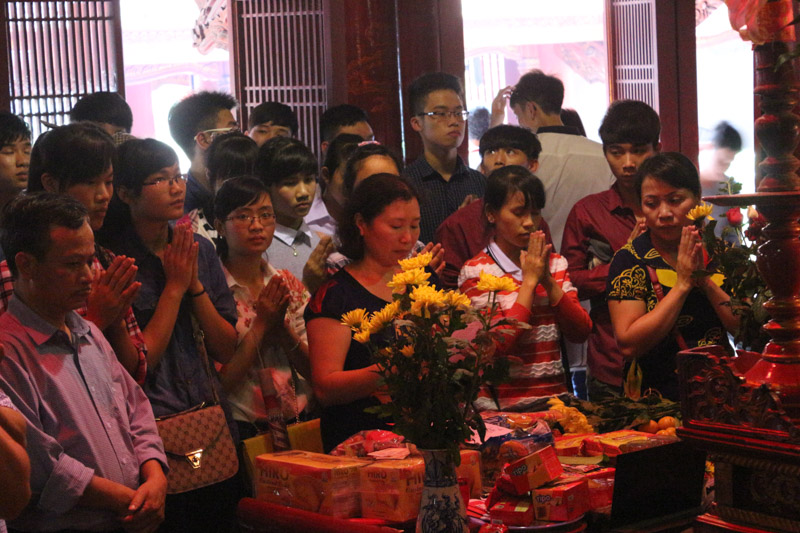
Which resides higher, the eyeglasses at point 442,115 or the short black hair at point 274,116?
the short black hair at point 274,116

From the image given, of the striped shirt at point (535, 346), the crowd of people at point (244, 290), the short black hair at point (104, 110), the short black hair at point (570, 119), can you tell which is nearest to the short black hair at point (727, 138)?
the short black hair at point (570, 119)

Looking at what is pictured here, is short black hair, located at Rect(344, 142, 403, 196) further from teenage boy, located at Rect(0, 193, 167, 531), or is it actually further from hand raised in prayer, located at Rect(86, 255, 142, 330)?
teenage boy, located at Rect(0, 193, 167, 531)

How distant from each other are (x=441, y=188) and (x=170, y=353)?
1.66 m

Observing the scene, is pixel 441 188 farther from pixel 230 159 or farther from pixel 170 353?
pixel 170 353

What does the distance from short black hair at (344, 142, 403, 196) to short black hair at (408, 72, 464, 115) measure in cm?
73

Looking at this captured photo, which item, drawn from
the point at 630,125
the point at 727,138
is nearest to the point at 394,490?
the point at 630,125

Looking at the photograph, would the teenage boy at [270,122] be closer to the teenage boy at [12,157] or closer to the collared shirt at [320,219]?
the collared shirt at [320,219]

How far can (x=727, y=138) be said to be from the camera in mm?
5719

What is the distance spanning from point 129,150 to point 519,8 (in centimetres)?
356

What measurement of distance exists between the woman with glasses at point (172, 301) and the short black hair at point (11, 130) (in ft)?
2.22

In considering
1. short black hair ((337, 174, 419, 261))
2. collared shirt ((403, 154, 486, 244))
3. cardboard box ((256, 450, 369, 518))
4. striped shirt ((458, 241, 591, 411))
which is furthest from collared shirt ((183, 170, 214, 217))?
cardboard box ((256, 450, 369, 518))

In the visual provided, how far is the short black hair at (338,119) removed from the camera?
428 centimetres

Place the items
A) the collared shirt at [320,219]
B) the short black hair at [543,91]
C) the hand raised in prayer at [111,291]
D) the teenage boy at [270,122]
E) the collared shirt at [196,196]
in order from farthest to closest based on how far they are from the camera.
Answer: the short black hair at [543,91] → the teenage boy at [270,122] → the collared shirt at [320,219] → the collared shirt at [196,196] → the hand raised in prayer at [111,291]

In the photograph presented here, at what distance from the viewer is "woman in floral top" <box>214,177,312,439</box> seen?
9.34 ft
